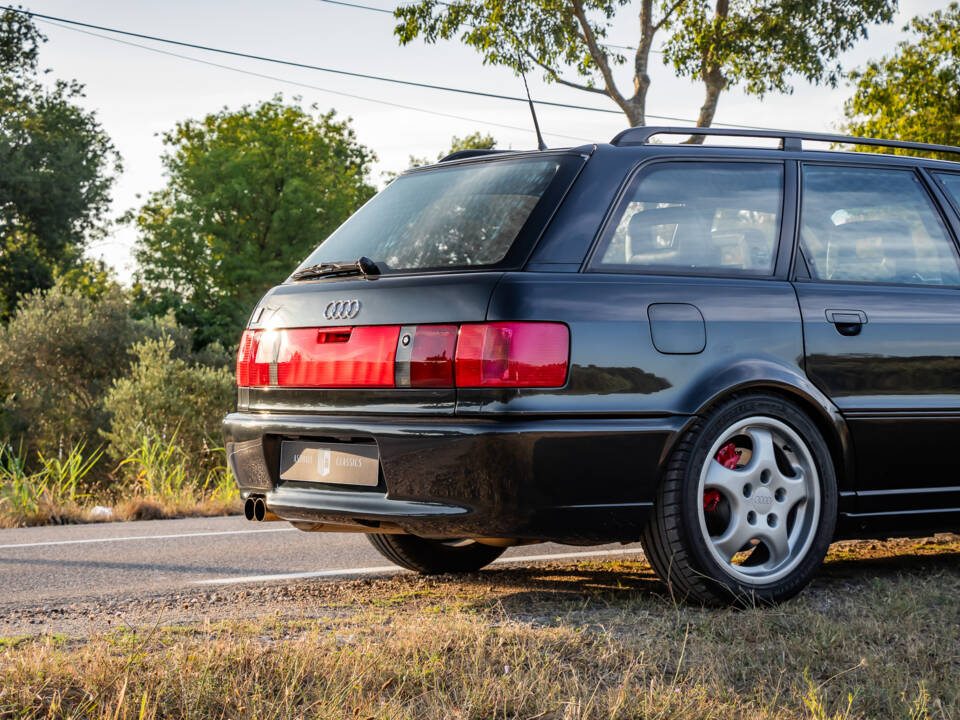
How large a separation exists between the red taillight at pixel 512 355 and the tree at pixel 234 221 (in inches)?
1876

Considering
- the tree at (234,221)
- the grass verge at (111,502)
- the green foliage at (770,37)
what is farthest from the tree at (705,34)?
the tree at (234,221)

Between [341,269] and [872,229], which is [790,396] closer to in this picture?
[872,229]

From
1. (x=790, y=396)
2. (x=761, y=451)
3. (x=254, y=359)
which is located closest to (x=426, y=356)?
(x=254, y=359)

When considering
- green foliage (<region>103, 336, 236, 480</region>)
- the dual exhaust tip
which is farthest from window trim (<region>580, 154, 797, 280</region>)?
green foliage (<region>103, 336, 236, 480</region>)

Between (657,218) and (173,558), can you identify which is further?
(173,558)

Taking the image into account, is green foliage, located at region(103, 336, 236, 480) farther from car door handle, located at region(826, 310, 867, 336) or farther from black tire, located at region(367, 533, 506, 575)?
car door handle, located at region(826, 310, 867, 336)

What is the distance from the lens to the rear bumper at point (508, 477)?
13.5ft

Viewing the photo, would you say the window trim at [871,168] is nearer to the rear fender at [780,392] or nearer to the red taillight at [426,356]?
the rear fender at [780,392]

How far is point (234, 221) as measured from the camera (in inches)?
2165

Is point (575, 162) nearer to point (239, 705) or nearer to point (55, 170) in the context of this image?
point (239, 705)

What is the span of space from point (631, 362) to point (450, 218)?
38.3 inches

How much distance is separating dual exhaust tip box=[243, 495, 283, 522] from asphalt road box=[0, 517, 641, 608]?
74cm

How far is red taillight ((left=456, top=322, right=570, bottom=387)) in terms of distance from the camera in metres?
4.14

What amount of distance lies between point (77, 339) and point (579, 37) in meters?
16.4
